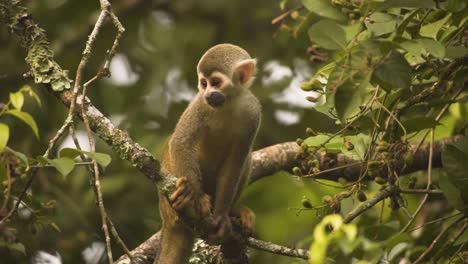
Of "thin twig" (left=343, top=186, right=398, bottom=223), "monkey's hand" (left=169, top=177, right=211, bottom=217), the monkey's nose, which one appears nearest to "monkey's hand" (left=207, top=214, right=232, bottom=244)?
"monkey's hand" (left=169, top=177, right=211, bottom=217)

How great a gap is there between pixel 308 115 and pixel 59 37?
306 centimetres

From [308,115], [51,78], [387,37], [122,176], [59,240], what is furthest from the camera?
[308,115]

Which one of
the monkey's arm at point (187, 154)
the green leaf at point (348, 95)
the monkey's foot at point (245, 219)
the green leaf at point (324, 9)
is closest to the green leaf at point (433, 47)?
the green leaf at point (348, 95)

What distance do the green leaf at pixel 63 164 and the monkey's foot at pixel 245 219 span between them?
7.11 ft

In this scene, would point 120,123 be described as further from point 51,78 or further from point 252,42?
point 51,78

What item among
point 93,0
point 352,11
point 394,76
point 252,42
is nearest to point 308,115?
point 252,42

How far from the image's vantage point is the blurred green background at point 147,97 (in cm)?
738

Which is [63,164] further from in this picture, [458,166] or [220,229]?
[458,166]

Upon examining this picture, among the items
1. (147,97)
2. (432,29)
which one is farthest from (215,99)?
(147,97)

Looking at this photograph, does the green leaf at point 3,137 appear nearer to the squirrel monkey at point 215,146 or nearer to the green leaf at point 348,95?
the green leaf at point 348,95

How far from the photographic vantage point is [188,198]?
4.92 m

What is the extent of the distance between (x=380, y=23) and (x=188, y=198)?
5.65ft

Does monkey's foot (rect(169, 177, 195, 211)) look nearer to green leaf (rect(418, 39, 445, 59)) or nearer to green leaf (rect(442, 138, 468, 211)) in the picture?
green leaf (rect(442, 138, 468, 211))

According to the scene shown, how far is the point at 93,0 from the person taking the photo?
909 centimetres
